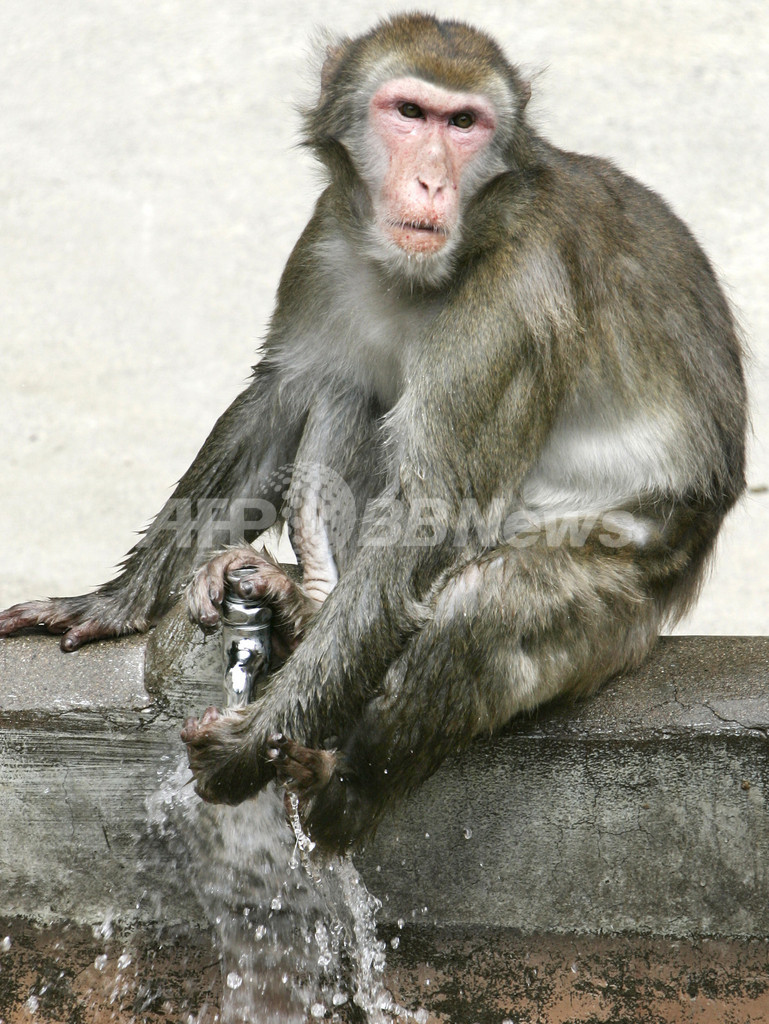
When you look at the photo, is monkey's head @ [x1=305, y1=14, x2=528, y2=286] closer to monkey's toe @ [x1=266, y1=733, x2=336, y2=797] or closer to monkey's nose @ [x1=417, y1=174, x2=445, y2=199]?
monkey's nose @ [x1=417, y1=174, x2=445, y2=199]

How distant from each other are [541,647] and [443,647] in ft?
0.87

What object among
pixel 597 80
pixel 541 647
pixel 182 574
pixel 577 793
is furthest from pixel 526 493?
pixel 597 80

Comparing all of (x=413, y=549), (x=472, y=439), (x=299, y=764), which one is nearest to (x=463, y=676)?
(x=413, y=549)

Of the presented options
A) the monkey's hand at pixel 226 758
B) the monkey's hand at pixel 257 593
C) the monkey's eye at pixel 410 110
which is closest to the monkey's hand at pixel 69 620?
the monkey's hand at pixel 257 593

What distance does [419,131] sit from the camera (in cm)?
309

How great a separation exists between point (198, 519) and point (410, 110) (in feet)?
4.46

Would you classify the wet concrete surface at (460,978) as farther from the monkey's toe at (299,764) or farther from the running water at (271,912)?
the monkey's toe at (299,764)

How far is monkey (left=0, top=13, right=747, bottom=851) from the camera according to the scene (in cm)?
304

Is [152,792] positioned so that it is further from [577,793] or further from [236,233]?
[236,233]

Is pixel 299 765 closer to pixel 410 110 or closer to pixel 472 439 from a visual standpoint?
pixel 472 439

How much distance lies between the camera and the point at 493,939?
11.1ft

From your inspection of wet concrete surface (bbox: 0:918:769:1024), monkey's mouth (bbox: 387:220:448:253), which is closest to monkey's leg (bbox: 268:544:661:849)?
wet concrete surface (bbox: 0:918:769:1024)

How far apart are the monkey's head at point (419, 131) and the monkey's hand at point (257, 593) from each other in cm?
84

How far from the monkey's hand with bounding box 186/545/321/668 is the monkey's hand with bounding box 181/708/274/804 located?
0.90ft
